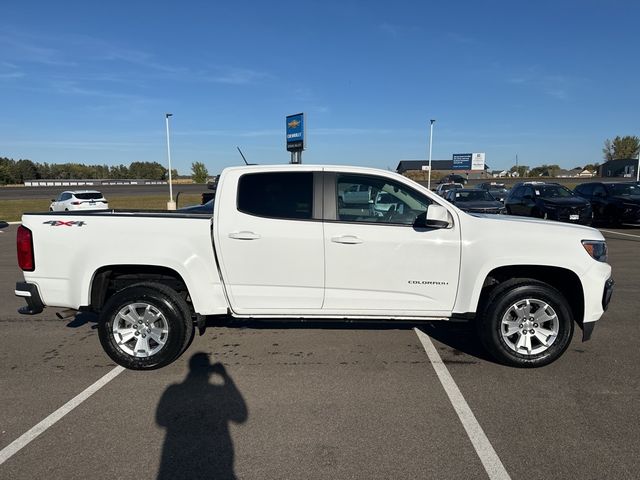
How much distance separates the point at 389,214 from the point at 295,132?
23.3m

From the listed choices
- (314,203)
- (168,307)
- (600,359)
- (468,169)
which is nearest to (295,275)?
(314,203)

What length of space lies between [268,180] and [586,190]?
1810 cm

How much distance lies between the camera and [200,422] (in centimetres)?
313

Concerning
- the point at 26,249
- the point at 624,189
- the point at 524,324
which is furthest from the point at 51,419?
the point at 624,189

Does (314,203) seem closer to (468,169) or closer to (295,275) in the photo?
(295,275)

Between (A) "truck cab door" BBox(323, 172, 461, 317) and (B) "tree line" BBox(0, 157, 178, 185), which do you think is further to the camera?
(B) "tree line" BBox(0, 157, 178, 185)

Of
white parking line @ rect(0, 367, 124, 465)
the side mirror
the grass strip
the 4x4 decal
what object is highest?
the side mirror

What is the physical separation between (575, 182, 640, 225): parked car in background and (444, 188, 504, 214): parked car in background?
4.15 meters

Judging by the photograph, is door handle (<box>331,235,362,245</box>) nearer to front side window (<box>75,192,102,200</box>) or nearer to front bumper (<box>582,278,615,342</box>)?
front bumper (<box>582,278,615,342</box>)

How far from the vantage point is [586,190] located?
17.8 metres

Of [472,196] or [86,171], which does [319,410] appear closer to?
[472,196]

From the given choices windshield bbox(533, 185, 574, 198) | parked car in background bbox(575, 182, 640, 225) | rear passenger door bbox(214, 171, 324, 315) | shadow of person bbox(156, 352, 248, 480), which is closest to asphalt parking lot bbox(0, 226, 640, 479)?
shadow of person bbox(156, 352, 248, 480)

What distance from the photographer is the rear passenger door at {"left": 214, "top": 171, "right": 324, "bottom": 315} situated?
3902 millimetres

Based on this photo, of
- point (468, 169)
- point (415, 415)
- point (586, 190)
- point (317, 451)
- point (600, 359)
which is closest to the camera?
point (317, 451)
